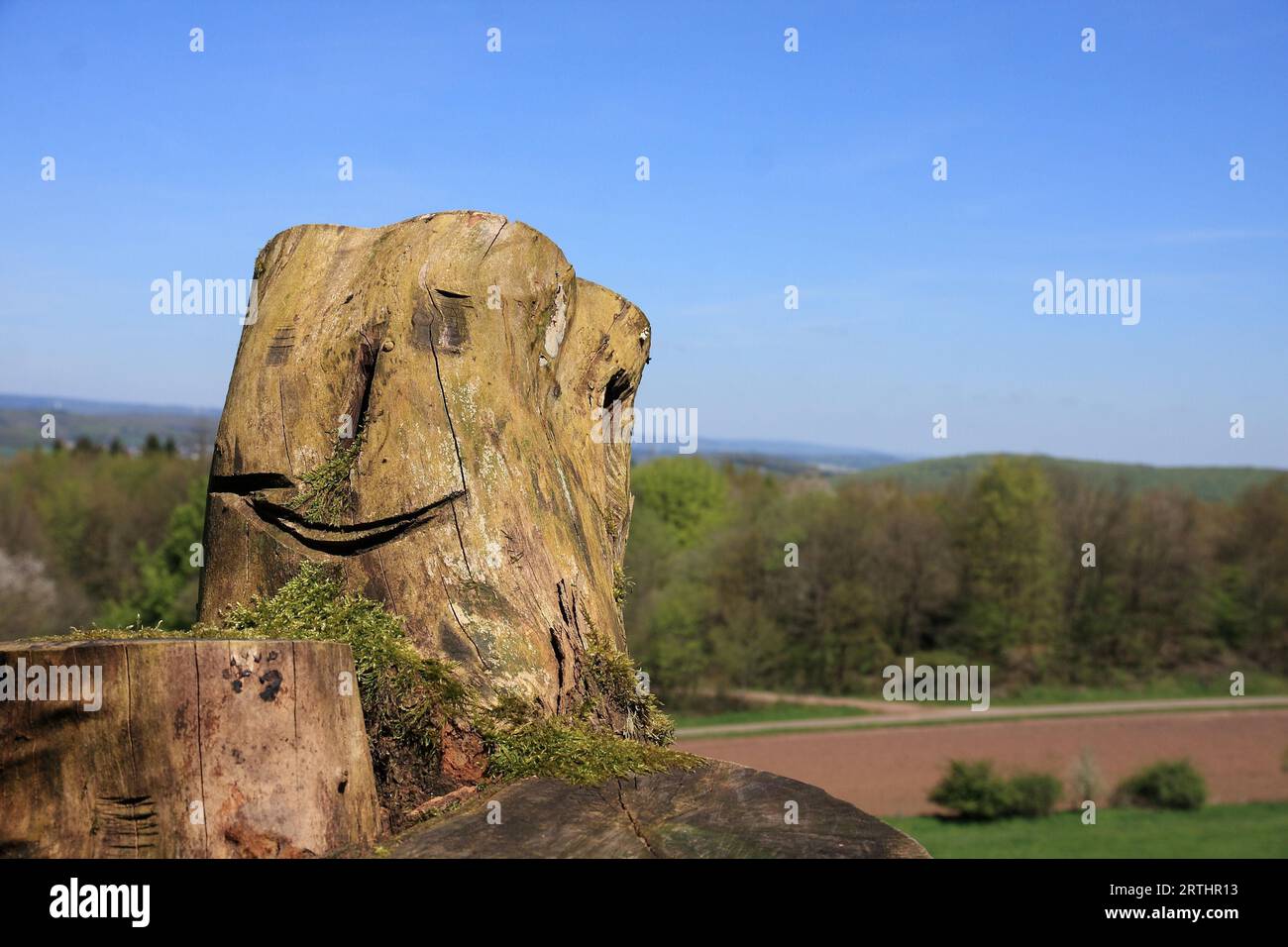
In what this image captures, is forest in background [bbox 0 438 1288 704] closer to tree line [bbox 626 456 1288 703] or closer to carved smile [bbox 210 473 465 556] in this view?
tree line [bbox 626 456 1288 703]

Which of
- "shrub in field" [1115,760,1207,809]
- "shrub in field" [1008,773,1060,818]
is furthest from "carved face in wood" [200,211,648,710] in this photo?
"shrub in field" [1115,760,1207,809]

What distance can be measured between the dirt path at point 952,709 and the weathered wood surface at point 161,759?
4897cm

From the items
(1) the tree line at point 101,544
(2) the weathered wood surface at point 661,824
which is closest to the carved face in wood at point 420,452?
(2) the weathered wood surface at point 661,824

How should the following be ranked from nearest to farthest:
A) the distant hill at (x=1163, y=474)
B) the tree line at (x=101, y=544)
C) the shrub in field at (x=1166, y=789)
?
1. the shrub in field at (x=1166, y=789)
2. the tree line at (x=101, y=544)
3. the distant hill at (x=1163, y=474)

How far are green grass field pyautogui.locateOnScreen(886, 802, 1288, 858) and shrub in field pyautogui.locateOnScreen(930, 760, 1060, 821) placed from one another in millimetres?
459

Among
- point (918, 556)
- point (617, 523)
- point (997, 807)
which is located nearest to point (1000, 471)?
point (918, 556)

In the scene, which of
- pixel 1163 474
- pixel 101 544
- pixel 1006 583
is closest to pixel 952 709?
pixel 1006 583

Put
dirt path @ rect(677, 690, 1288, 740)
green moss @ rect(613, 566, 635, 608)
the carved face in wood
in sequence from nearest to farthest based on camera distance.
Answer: the carved face in wood < green moss @ rect(613, 566, 635, 608) < dirt path @ rect(677, 690, 1288, 740)

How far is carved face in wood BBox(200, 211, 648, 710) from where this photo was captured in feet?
16.8

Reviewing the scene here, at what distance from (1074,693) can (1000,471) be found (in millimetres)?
11893

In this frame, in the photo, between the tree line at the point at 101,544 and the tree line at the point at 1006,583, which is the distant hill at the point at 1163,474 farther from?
the tree line at the point at 101,544

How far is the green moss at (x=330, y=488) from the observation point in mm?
Result: 5320

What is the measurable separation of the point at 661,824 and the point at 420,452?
7.11ft
